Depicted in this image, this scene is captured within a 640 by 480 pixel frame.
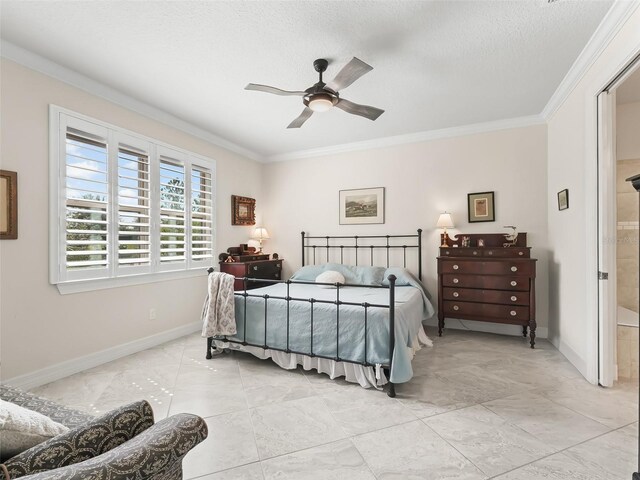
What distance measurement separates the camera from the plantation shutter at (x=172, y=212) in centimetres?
379

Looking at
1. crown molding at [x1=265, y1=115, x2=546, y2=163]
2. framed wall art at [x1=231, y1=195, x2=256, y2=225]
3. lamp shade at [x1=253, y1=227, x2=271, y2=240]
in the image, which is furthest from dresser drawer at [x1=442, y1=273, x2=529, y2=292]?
framed wall art at [x1=231, y1=195, x2=256, y2=225]

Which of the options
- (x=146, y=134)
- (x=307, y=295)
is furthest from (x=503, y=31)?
(x=146, y=134)

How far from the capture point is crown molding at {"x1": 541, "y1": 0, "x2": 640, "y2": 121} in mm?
2041

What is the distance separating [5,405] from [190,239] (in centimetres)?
336

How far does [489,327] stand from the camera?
4.14 metres

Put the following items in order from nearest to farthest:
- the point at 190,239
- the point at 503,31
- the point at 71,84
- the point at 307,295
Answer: the point at 503,31, the point at 71,84, the point at 307,295, the point at 190,239

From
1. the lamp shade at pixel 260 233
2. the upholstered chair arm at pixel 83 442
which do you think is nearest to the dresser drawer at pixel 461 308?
the lamp shade at pixel 260 233

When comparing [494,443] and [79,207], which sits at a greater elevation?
[79,207]

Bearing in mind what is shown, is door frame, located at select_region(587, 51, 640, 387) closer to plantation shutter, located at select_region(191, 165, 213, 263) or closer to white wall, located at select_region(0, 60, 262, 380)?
plantation shutter, located at select_region(191, 165, 213, 263)

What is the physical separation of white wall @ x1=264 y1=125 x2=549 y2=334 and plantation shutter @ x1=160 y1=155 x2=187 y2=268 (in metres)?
1.83

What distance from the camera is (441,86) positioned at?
313cm

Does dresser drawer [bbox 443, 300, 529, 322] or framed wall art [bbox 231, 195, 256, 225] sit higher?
framed wall art [bbox 231, 195, 256, 225]

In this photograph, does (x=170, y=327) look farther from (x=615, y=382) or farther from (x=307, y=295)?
(x=615, y=382)

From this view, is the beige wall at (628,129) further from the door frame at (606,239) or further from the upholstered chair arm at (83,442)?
the upholstered chair arm at (83,442)
